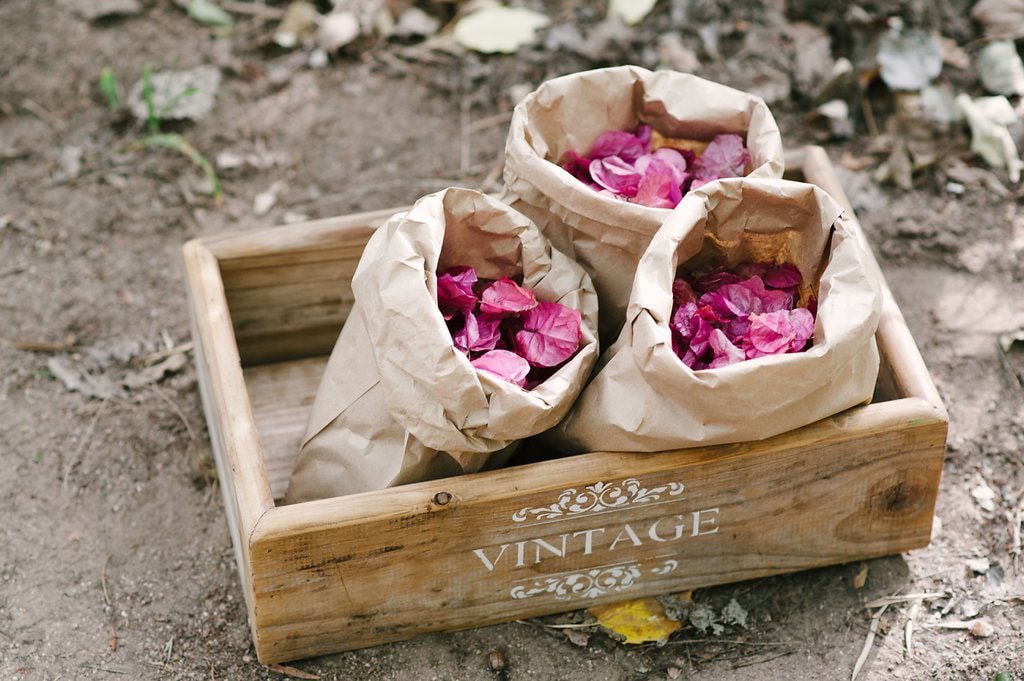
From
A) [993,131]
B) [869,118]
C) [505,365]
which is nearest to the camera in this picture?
[505,365]

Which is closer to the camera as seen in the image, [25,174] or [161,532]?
[161,532]

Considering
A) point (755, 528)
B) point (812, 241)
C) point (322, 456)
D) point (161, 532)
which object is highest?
point (812, 241)

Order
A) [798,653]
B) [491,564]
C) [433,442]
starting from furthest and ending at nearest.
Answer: [798,653] < [491,564] < [433,442]

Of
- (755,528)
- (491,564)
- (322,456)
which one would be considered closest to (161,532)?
(322,456)

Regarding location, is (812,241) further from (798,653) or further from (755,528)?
(798,653)

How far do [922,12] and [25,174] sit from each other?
2.02 m

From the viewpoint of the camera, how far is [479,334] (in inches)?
64.8

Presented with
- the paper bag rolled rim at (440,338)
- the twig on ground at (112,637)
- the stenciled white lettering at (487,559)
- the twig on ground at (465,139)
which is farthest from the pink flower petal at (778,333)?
the twig on ground at (465,139)

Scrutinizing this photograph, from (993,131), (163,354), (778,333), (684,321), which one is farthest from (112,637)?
(993,131)

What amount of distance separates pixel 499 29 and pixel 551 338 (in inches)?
54.7

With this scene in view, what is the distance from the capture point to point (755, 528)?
5.89 feet

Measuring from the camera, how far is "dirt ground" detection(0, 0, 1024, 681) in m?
1.86

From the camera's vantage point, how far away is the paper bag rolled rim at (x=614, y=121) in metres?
1.68

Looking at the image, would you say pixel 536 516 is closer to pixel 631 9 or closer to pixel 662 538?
pixel 662 538
